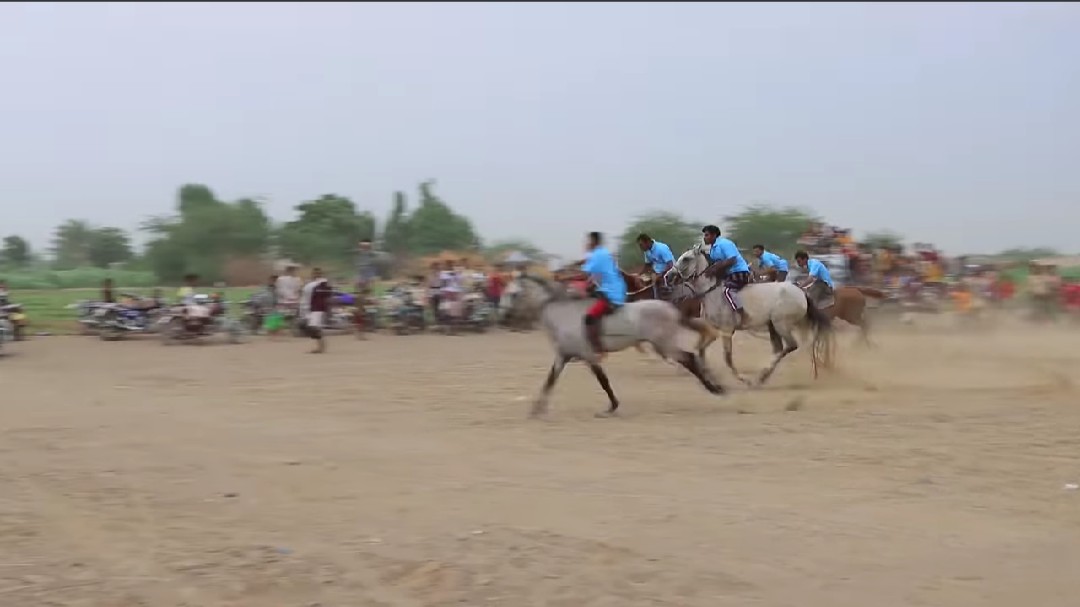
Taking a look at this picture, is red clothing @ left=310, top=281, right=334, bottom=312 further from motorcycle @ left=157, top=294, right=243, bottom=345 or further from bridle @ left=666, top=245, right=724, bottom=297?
bridle @ left=666, top=245, right=724, bottom=297

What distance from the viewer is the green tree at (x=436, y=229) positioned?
44.9m

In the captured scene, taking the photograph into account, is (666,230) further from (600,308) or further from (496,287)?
(600,308)

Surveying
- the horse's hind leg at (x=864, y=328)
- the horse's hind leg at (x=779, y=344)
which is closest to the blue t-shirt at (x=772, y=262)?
the horse's hind leg at (x=864, y=328)

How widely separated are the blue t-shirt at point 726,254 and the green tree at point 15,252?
83.6ft

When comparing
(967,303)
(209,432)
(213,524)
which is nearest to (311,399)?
(209,432)

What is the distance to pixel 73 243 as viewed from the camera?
41.2 meters

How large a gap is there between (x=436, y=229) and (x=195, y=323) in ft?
85.2

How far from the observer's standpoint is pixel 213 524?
22.5 ft

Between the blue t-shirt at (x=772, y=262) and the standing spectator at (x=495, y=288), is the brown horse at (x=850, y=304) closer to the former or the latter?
the blue t-shirt at (x=772, y=262)

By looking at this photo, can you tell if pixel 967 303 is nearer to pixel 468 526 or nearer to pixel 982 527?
pixel 982 527

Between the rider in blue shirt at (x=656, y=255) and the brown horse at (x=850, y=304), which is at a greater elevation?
the rider in blue shirt at (x=656, y=255)

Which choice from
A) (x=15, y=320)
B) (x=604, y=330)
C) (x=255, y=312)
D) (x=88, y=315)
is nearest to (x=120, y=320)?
(x=88, y=315)

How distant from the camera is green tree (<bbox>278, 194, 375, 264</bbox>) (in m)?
37.0

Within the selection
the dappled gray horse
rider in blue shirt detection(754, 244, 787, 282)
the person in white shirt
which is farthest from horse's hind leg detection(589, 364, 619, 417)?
the person in white shirt
